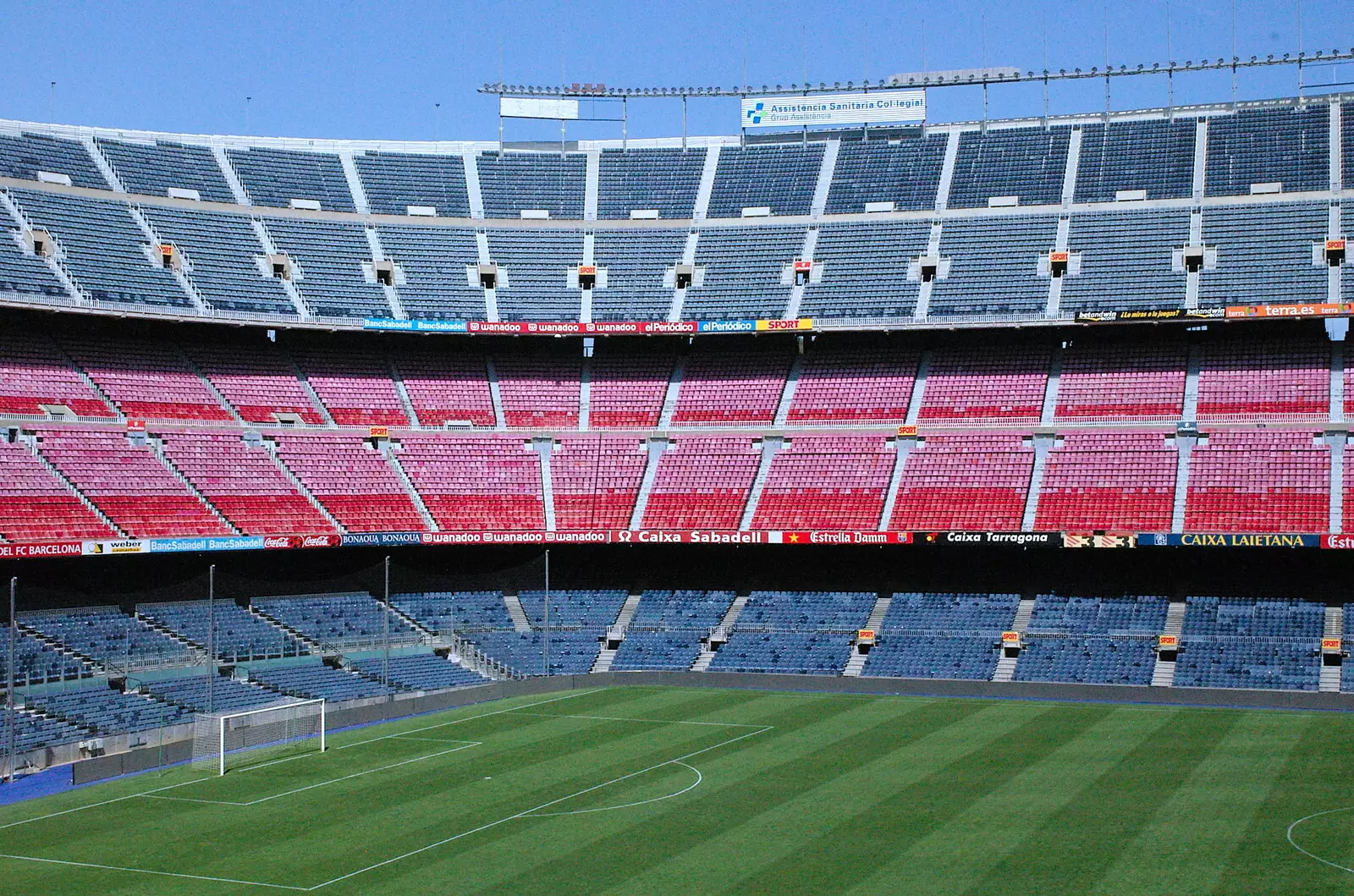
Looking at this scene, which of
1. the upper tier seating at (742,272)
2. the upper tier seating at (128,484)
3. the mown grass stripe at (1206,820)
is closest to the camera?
the mown grass stripe at (1206,820)

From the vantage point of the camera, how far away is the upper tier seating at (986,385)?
53562 millimetres

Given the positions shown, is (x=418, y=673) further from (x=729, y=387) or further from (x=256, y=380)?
(x=729, y=387)

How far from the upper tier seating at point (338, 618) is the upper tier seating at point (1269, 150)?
3804cm

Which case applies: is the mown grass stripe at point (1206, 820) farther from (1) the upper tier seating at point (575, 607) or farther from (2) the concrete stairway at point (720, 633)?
(1) the upper tier seating at point (575, 607)

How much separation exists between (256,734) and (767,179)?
37234mm

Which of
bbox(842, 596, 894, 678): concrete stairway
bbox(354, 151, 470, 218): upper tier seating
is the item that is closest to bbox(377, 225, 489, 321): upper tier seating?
bbox(354, 151, 470, 218): upper tier seating

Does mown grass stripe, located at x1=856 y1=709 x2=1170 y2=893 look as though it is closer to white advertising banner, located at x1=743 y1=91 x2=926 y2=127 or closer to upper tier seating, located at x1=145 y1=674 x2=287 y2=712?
upper tier seating, located at x1=145 y1=674 x2=287 y2=712

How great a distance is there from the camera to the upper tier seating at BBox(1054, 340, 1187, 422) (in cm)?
5200

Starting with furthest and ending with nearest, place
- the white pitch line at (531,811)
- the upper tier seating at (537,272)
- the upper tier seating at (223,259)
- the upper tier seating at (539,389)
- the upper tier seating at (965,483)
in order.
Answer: the upper tier seating at (537,272)
the upper tier seating at (539,389)
the upper tier seating at (223,259)
the upper tier seating at (965,483)
the white pitch line at (531,811)

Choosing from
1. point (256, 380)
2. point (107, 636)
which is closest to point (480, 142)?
point (256, 380)

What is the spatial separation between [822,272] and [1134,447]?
15254 millimetres

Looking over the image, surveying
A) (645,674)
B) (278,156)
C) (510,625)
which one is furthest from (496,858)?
(278,156)

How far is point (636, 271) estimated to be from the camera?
60.1 meters

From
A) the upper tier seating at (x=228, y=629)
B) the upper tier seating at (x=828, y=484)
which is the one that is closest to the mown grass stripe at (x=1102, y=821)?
the upper tier seating at (x=828, y=484)
